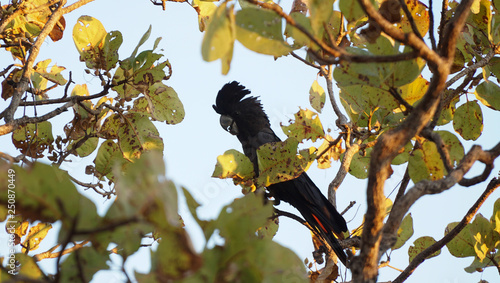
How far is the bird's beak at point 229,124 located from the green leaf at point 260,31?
13.6ft

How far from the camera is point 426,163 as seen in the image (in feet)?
5.13

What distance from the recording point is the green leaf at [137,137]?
7.80 ft

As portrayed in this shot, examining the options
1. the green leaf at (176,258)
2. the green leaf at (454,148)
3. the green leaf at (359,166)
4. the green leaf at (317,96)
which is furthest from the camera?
the green leaf at (359,166)

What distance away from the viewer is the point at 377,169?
46.3 inches

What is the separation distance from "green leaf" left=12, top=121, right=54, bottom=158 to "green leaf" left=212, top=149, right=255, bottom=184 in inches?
36.9

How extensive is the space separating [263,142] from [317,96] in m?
2.10

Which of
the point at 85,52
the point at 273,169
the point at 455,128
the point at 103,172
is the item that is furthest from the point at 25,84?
the point at 455,128

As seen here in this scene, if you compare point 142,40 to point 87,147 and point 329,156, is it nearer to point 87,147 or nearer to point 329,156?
point 87,147

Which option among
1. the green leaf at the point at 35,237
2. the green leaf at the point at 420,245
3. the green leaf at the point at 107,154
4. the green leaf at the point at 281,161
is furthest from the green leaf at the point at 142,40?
the green leaf at the point at 420,245

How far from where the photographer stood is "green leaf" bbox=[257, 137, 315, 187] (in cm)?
228

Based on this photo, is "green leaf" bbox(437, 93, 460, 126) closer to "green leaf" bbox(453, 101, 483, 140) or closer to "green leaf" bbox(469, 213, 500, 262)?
"green leaf" bbox(453, 101, 483, 140)

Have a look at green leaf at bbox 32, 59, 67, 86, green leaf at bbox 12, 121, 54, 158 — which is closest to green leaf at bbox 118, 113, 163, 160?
green leaf at bbox 12, 121, 54, 158

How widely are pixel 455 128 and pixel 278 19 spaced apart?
2.06 meters

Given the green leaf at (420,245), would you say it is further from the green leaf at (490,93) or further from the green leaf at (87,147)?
the green leaf at (87,147)
